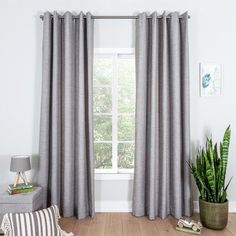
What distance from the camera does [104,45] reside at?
2838mm

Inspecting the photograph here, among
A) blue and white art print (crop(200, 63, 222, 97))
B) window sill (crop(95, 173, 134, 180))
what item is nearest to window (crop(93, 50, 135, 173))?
window sill (crop(95, 173, 134, 180))

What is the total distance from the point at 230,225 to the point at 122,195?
1205mm

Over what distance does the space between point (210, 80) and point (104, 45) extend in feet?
4.35

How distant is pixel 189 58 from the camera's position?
2.84m

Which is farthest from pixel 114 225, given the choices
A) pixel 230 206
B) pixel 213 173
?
pixel 230 206

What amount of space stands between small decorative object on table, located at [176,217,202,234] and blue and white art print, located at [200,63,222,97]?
142 centimetres

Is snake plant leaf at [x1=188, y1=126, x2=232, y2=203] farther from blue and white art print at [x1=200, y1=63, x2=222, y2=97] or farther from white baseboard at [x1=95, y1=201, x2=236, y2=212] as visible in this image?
blue and white art print at [x1=200, y1=63, x2=222, y2=97]

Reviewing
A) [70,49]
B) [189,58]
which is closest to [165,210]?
[189,58]

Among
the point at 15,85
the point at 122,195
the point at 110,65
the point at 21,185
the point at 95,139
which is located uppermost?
the point at 110,65

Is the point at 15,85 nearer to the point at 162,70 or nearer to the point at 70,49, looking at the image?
the point at 70,49

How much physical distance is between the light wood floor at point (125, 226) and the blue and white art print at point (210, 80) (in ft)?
4.75

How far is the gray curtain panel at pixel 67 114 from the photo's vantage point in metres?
2.64

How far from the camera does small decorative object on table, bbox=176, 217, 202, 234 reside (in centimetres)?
232

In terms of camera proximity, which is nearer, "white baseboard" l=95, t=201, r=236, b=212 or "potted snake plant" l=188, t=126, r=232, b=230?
"potted snake plant" l=188, t=126, r=232, b=230
